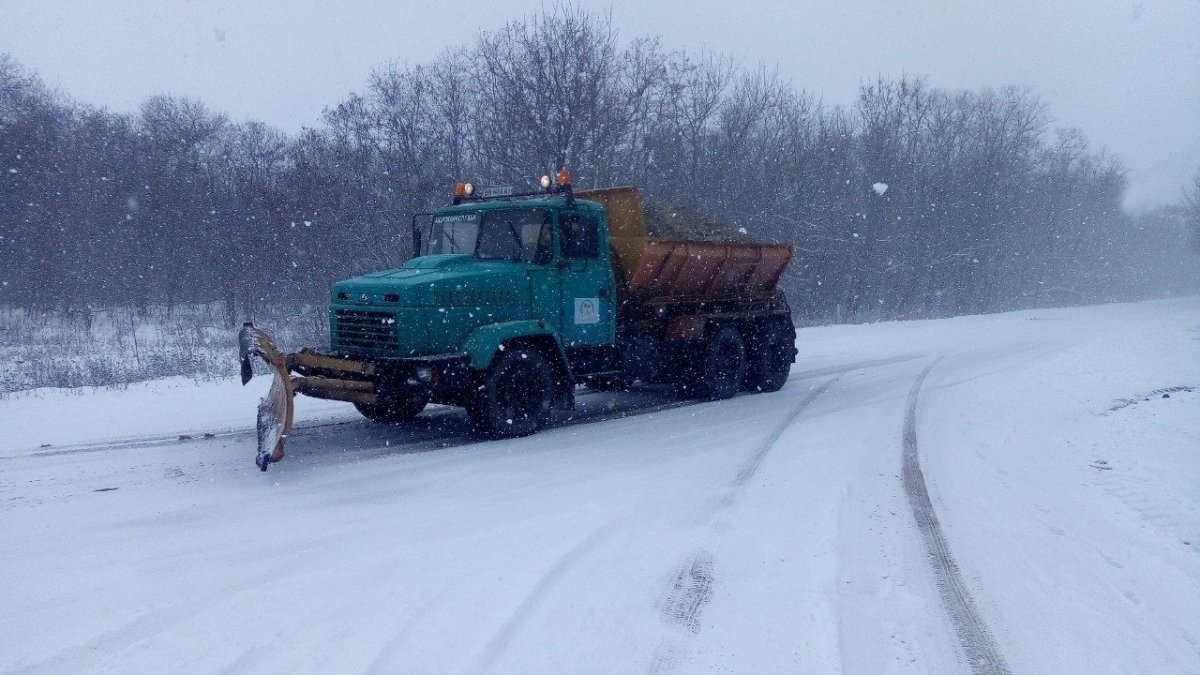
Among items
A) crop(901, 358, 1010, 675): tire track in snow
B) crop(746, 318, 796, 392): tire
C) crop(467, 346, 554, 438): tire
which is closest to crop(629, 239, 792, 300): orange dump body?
crop(746, 318, 796, 392): tire

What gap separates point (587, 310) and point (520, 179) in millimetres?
13718

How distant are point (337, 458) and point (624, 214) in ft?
17.3

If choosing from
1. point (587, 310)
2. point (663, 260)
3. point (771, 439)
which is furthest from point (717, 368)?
point (771, 439)

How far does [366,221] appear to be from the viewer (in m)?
23.7

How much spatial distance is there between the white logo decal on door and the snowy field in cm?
130

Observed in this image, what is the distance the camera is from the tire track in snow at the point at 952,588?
3.93m

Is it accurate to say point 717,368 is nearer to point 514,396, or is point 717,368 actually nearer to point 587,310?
point 587,310

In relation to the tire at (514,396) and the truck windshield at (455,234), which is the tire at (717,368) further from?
the truck windshield at (455,234)

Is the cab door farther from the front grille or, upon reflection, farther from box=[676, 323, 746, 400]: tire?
the front grille

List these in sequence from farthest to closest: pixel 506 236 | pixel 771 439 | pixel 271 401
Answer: pixel 506 236 < pixel 771 439 < pixel 271 401

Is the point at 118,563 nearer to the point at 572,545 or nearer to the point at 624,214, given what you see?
the point at 572,545

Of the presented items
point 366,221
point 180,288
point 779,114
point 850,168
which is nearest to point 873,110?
point 850,168

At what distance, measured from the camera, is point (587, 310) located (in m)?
10.3

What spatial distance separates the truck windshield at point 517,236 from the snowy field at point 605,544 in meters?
2.12
